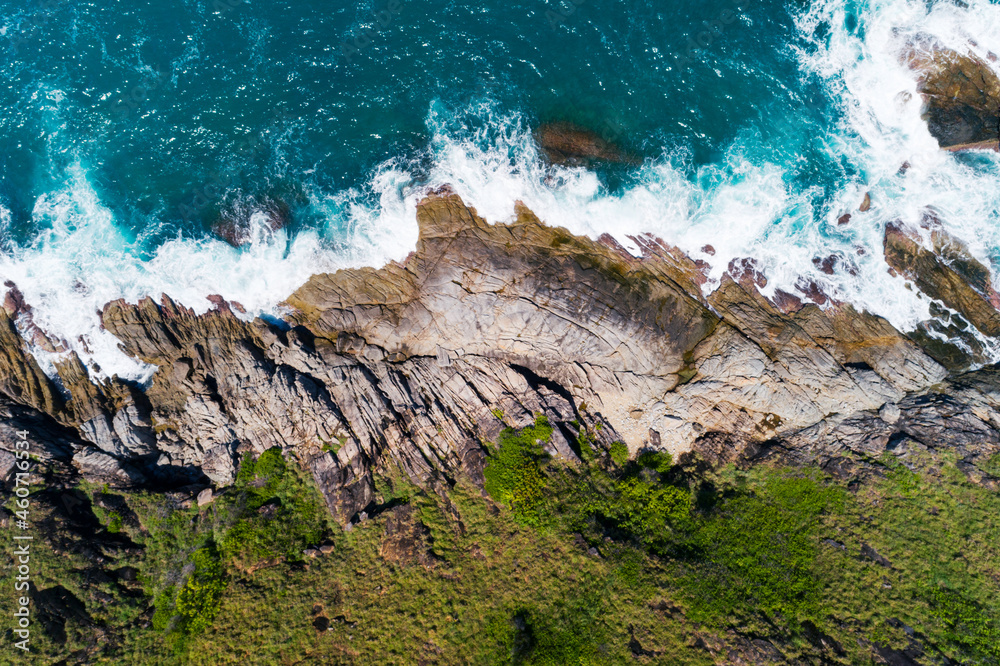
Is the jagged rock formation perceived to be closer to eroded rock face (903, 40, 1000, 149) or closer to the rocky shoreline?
the rocky shoreline

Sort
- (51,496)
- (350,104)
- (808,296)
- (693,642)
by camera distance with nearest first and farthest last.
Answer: (693,642), (51,496), (808,296), (350,104)

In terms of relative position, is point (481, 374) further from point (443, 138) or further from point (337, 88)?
point (337, 88)

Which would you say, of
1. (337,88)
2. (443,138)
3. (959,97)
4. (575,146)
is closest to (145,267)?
(337,88)

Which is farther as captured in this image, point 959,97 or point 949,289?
point 959,97

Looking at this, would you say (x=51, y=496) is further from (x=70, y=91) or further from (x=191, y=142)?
(x=70, y=91)

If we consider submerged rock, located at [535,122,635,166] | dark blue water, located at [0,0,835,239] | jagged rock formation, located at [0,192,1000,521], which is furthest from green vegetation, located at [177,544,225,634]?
submerged rock, located at [535,122,635,166]

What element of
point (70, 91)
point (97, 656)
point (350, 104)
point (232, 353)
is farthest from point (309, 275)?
point (97, 656)
